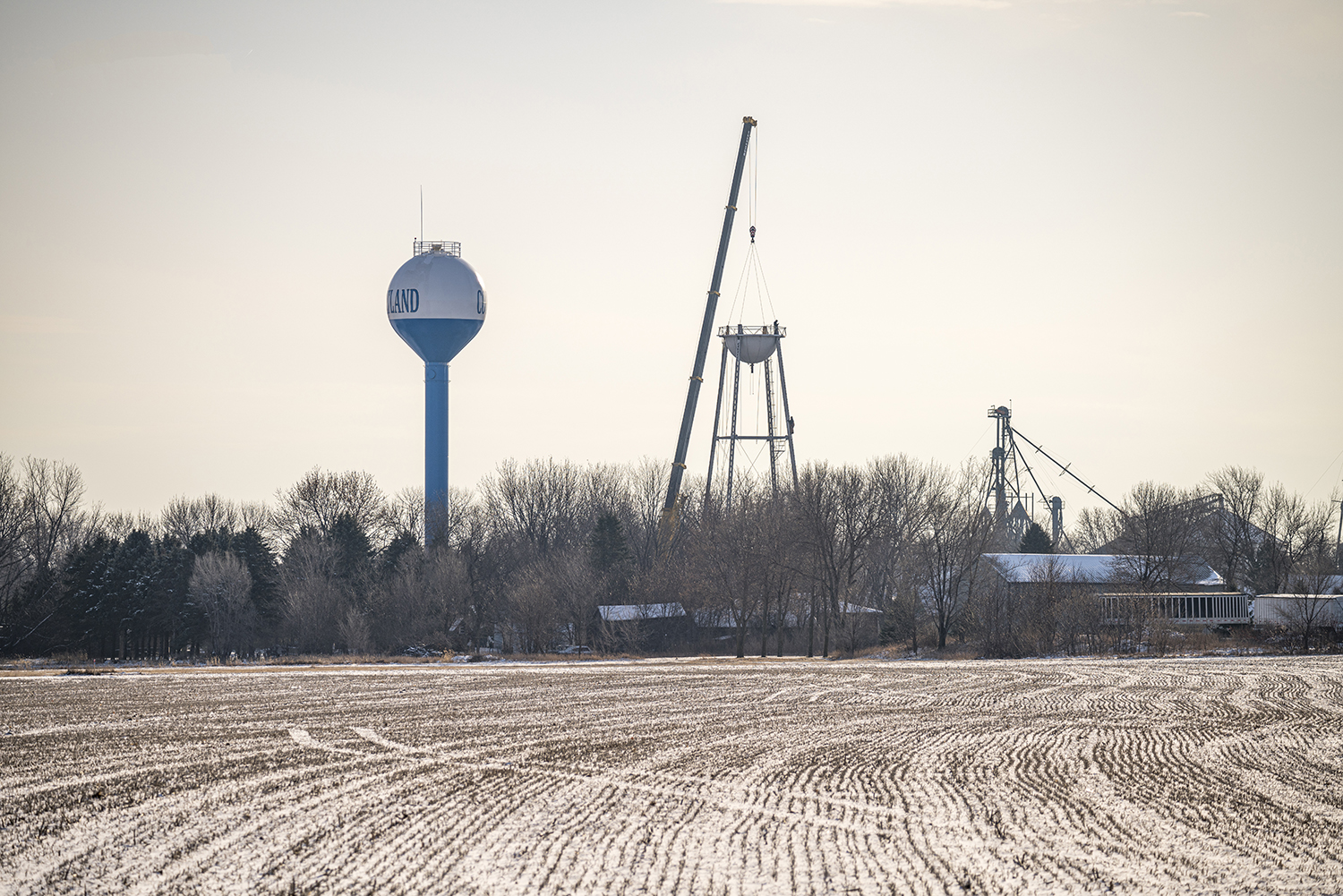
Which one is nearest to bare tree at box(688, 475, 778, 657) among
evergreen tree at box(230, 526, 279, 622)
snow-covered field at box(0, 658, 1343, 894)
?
evergreen tree at box(230, 526, 279, 622)

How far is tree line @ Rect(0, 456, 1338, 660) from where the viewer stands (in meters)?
59.3

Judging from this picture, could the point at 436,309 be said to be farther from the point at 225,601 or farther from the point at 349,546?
the point at 225,601

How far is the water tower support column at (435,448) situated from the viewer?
75.7 metres

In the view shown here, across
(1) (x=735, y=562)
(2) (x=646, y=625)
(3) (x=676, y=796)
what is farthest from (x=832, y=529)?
(3) (x=676, y=796)

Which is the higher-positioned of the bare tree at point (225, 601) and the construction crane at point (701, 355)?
the construction crane at point (701, 355)

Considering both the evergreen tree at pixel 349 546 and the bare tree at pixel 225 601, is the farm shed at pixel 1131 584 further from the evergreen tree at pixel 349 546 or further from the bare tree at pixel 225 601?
the bare tree at pixel 225 601

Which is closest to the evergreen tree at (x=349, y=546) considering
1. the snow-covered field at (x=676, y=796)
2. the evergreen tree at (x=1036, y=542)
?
the evergreen tree at (x=1036, y=542)

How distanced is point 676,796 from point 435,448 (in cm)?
6562

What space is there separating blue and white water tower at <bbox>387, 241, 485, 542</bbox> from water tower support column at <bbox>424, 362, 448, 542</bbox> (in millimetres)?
54

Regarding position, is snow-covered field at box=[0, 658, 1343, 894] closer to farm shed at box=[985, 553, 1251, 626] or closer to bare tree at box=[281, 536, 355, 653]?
farm shed at box=[985, 553, 1251, 626]

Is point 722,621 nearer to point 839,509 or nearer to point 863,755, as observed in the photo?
point 839,509

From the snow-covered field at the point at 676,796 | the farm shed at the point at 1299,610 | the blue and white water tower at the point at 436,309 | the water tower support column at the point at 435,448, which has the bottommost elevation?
the snow-covered field at the point at 676,796

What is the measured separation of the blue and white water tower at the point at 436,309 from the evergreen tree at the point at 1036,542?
37170 mm

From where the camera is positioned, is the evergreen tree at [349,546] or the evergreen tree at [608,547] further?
the evergreen tree at [608,547]
